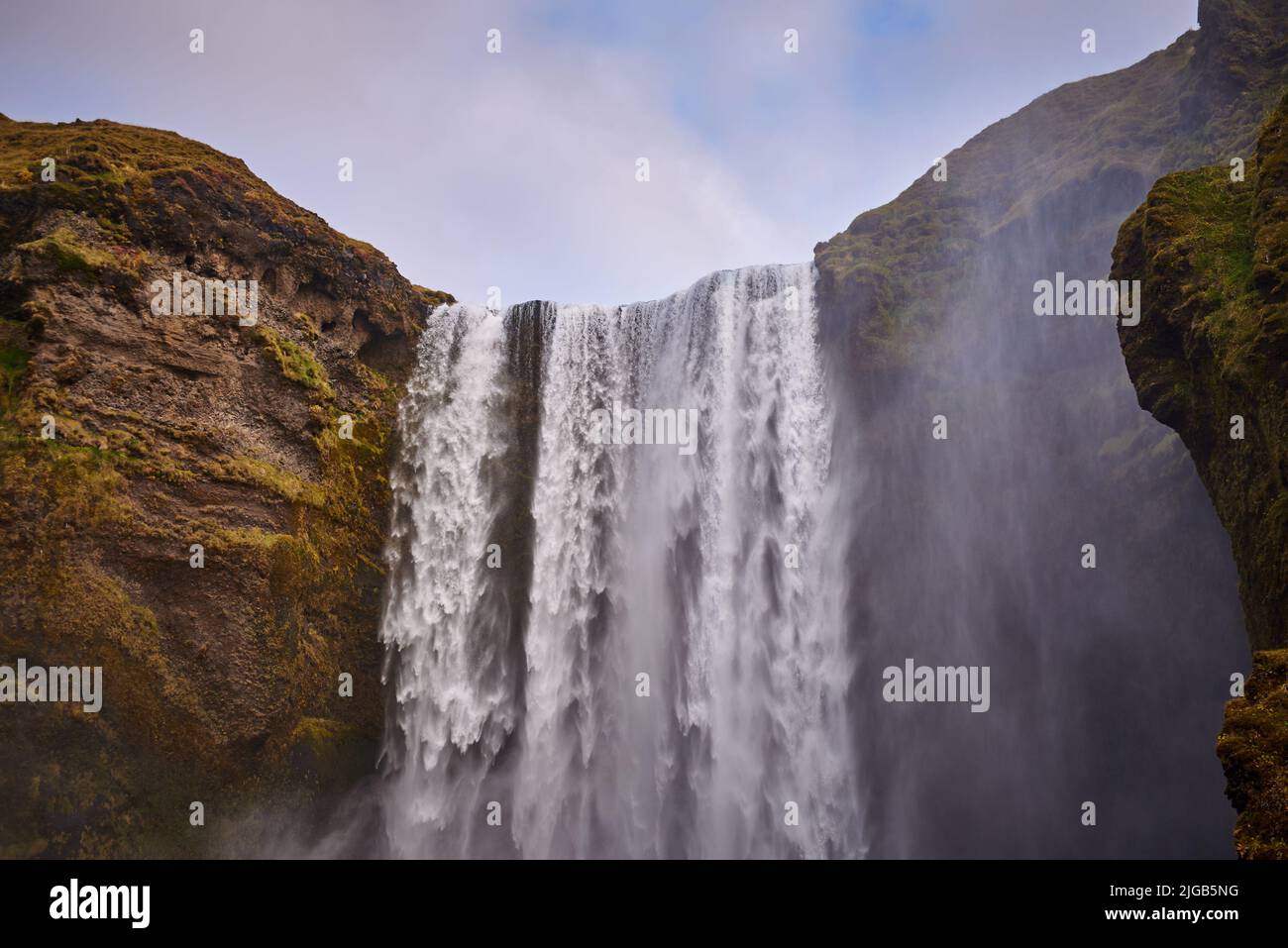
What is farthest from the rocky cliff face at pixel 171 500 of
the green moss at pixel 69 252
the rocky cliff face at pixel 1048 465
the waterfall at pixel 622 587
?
the rocky cliff face at pixel 1048 465

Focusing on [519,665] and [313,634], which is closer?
[313,634]

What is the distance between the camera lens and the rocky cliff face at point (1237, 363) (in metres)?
7.16

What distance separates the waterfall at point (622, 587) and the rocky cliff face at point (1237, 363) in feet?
29.2

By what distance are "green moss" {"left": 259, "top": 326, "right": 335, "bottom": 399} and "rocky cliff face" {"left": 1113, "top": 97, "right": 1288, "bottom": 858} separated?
57.4ft

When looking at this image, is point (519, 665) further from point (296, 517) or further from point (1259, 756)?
point (1259, 756)

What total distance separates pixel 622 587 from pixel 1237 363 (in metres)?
14.4

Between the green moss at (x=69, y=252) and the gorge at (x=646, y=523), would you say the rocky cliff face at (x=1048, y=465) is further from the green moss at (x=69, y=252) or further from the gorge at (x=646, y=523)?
the green moss at (x=69, y=252)

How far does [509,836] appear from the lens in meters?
18.4

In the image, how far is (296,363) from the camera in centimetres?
1816

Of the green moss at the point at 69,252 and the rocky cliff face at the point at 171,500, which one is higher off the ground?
the green moss at the point at 69,252

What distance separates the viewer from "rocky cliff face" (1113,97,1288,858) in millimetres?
7160

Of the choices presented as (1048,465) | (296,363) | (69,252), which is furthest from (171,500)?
(1048,465)
